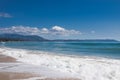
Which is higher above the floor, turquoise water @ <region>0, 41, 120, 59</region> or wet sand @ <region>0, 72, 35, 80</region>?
wet sand @ <region>0, 72, 35, 80</region>

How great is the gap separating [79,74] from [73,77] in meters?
0.76

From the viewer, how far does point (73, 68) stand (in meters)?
11.0

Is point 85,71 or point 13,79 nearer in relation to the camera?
point 13,79

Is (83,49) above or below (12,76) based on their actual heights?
below

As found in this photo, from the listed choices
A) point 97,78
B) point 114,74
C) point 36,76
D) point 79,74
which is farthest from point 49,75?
point 114,74

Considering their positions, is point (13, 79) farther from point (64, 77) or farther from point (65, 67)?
point (65, 67)

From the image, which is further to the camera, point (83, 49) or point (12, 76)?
point (83, 49)

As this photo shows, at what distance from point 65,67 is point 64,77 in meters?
2.41

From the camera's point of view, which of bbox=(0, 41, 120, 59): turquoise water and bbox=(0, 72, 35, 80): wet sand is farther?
bbox=(0, 41, 120, 59): turquoise water

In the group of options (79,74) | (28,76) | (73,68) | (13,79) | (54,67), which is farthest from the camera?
(54,67)

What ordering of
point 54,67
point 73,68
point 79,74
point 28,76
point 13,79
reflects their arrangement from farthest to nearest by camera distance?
point 54,67 → point 73,68 → point 79,74 → point 28,76 → point 13,79

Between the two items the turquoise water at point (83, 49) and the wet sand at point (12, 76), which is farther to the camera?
the turquoise water at point (83, 49)

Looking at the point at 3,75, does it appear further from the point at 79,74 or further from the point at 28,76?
the point at 79,74

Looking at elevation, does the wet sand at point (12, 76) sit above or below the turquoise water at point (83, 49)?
above
